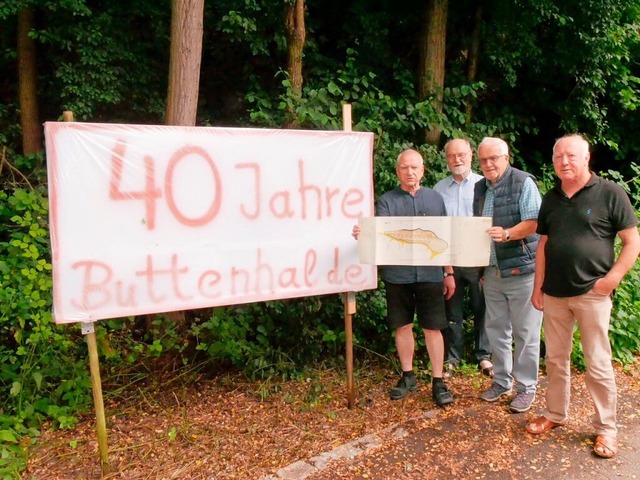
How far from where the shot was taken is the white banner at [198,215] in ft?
8.92

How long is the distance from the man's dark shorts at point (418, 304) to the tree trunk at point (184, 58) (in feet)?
7.43

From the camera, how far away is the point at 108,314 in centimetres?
282

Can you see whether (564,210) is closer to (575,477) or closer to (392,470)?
(575,477)

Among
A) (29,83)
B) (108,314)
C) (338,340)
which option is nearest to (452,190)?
(338,340)

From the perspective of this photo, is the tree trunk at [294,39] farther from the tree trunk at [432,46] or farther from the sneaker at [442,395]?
the sneaker at [442,395]

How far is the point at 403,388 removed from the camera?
12.9 feet

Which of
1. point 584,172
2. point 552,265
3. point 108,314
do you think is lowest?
point 108,314

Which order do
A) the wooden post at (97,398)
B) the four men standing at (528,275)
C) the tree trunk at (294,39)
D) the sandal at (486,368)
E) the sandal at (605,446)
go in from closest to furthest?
the wooden post at (97,398)
the four men standing at (528,275)
the sandal at (605,446)
the sandal at (486,368)
the tree trunk at (294,39)

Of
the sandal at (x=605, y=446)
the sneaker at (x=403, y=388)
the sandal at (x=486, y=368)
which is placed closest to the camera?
the sandal at (x=605, y=446)

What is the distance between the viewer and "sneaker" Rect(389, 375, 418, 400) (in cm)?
388

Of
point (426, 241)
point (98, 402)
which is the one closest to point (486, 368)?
point (426, 241)

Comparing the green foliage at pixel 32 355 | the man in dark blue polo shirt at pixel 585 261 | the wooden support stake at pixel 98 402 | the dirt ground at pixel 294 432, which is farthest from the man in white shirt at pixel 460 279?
the green foliage at pixel 32 355

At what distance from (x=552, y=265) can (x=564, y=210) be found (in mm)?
343

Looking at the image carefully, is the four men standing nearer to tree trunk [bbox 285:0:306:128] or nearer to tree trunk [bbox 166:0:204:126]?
tree trunk [bbox 285:0:306:128]
